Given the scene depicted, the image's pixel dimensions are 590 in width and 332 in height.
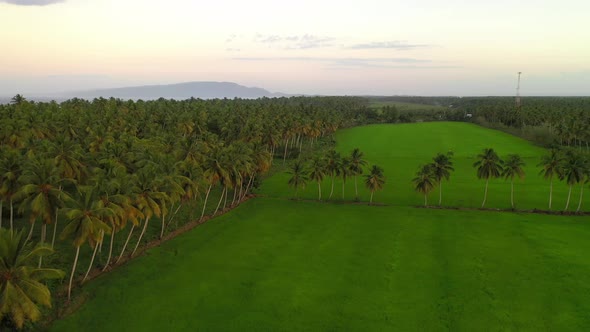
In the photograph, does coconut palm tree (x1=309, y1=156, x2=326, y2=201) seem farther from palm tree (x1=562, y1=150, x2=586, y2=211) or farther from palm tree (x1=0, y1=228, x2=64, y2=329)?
palm tree (x1=0, y1=228, x2=64, y2=329)

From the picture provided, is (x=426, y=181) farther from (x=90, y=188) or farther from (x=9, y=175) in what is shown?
(x=9, y=175)

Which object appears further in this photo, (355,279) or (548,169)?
(548,169)

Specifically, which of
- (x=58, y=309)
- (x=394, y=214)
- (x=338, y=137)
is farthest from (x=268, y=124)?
(x=58, y=309)

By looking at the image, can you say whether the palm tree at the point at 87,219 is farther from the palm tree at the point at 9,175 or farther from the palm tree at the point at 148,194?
the palm tree at the point at 9,175

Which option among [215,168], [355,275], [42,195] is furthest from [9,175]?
[355,275]

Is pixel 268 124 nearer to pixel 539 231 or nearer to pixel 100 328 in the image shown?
pixel 539 231

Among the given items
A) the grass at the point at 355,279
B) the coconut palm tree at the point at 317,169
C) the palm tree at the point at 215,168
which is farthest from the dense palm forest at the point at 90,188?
the coconut palm tree at the point at 317,169

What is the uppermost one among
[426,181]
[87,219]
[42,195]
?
[42,195]
